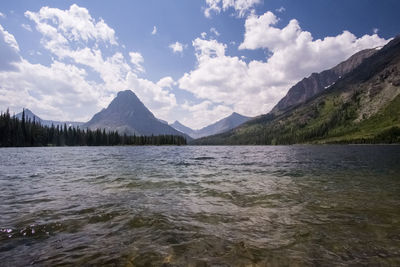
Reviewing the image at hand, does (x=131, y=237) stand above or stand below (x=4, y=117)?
below

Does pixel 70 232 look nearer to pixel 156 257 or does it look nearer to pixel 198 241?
pixel 156 257

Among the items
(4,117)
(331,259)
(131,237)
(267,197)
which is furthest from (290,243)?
(4,117)

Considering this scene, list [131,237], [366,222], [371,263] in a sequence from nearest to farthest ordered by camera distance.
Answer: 1. [371,263]
2. [131,237]
3. [366,222]

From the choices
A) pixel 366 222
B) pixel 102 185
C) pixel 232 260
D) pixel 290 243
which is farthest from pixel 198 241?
pixel 102 185

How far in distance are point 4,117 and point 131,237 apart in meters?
215

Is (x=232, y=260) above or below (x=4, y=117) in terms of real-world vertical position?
below

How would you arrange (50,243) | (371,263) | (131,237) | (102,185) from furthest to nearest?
(102,185), (131,237), (50,243), (371,263)

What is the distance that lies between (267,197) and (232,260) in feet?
32.5

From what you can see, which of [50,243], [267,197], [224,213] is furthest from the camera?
[267,197]

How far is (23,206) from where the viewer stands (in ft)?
43.7

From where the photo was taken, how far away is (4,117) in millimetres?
164125

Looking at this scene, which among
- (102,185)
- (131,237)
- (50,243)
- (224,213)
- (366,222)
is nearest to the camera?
(50,243)

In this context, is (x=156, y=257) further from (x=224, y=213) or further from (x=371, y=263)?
(x=371, y=263)

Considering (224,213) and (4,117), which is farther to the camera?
(4,117)
